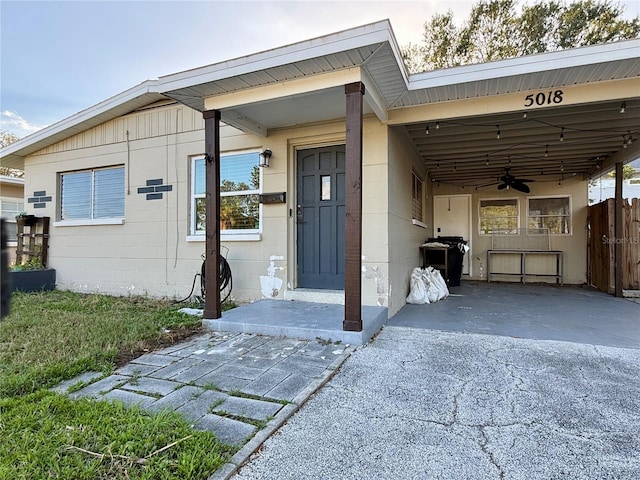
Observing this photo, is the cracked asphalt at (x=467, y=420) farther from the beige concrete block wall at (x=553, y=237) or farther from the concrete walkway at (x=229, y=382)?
the beige concrete block wall at (x=553, y=237)

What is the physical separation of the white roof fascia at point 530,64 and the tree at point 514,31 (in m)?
9.88

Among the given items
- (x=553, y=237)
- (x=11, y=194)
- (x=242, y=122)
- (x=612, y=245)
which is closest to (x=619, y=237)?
(x=612, y=245)

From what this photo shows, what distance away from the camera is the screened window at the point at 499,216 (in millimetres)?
8453

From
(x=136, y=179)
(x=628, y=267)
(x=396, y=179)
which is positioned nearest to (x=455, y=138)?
(x=396, y=179)

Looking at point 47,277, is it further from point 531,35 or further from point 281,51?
point 531,35

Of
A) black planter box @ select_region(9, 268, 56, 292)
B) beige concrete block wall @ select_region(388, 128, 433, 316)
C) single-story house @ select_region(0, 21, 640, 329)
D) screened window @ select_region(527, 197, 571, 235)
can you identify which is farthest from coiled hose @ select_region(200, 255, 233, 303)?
screened window @ select_region(527, 197, 571, 235)

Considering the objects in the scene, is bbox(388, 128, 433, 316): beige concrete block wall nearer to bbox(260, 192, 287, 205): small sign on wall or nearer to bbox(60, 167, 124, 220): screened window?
bbox(260, 192, 287, 205): small sign on wall

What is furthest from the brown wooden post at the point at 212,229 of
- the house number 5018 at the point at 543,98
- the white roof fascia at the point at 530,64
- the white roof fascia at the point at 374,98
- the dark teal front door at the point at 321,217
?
the house number 5018 at the point at 543,98

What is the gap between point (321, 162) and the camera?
489 centimetres

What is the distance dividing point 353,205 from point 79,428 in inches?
98.3

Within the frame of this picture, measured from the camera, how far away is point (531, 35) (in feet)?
41.6

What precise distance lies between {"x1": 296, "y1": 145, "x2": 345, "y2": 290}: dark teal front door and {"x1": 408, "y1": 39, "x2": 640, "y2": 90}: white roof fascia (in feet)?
4.89

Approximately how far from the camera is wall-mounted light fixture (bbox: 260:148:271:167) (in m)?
4.92

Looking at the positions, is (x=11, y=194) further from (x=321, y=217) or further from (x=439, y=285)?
(x=439, y=285)
